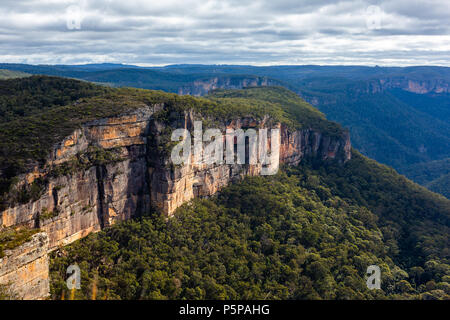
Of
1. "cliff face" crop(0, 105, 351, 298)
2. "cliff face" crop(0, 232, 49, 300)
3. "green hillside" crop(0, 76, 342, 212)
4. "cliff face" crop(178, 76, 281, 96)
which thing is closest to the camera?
"cliff face" crop(0, 232, 49, 300)

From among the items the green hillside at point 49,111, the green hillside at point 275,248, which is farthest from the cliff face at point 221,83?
the green hillside at point 275,248

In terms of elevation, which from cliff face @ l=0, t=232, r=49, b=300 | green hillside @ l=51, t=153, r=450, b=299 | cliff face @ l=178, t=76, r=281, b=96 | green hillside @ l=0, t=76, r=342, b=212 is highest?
cliff face @ l=178, t=76, r=281, b=96

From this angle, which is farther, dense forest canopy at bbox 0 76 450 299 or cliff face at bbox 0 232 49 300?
dense forest canopy at bbox 0 76 450 299

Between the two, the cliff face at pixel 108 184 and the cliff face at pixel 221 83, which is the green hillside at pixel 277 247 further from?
the cliff face at pixel 221 83

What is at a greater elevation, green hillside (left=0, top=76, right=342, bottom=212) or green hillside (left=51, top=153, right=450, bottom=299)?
green hillside (left=0, top=76, right=342, bottom=212)

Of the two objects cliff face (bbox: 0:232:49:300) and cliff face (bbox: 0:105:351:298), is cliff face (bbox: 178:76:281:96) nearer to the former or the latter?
cliff face (bbox: 0:105:351:298)

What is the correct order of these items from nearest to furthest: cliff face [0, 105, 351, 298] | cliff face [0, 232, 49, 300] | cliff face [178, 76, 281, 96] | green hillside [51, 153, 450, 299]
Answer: cliff face [0, 232, 49, 300] → cliff face [0, 105, 351, 298] → green hillside [51, 153, 450, 299] → cliff face [178, 76, 281, 96]

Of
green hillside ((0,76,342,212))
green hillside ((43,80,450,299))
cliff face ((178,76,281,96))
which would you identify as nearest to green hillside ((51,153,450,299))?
green hillside ((43,80,450,299))
